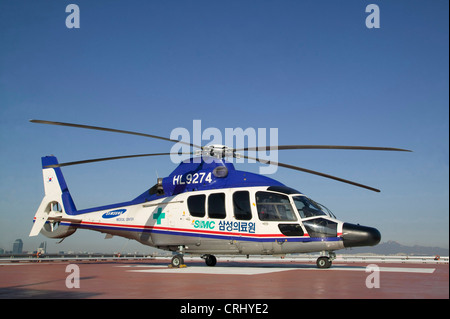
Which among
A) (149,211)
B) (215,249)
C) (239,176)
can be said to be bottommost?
(215,249)

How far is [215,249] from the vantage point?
17781mm

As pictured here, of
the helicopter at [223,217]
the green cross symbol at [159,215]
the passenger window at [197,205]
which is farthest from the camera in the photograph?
the green cross symbol at [159,215]

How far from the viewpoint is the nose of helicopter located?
1582cm

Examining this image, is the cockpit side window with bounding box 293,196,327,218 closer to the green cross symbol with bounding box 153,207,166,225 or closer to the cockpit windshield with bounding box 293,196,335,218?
the cockpit windshield with bounding box 293,196,335,218

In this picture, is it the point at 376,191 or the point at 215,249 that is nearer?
the point at 376,191

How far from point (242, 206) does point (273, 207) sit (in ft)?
4.30

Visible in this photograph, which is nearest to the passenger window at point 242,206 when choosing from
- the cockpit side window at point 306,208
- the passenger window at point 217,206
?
the passenger window at point 217,206

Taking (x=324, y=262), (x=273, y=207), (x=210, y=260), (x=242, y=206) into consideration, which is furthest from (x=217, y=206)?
(x=324, y=262)

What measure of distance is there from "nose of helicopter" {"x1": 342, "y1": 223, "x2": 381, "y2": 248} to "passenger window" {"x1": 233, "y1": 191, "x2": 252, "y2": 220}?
3906 mm

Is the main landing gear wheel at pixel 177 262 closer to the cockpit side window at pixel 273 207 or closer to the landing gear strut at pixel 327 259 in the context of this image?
the cockpit side window at pixel 273 207

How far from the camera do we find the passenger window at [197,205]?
17.9 meters

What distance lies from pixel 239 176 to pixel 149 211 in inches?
183
